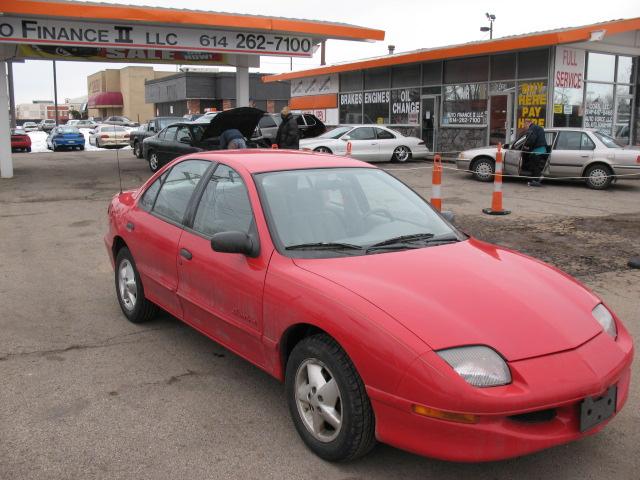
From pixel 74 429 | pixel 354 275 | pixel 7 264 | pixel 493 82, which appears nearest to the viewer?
pixel 354 275

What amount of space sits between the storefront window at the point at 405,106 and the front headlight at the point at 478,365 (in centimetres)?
2222

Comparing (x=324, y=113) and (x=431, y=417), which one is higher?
(x=324, y=113)

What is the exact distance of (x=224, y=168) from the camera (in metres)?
4.38

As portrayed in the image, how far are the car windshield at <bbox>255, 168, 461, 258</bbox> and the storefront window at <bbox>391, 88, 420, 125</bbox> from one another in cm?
2051

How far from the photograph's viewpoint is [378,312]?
293 centimetres

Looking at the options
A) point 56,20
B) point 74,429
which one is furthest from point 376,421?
point 56,20

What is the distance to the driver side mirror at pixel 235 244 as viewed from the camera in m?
3.59

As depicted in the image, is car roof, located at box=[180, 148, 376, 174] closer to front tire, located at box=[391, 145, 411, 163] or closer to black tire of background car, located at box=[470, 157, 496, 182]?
black tire of background car, located at box=[470, 157, 496, 182]

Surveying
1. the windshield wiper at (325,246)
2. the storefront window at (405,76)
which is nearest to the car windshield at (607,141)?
the storefront window at (405,76)

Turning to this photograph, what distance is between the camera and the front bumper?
264 cm

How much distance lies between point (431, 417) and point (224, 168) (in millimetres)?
2389

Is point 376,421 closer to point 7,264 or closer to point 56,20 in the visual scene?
point 7,264

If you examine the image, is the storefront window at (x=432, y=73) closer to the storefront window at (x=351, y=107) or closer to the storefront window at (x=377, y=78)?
the storefront window at (x=377, y=78)

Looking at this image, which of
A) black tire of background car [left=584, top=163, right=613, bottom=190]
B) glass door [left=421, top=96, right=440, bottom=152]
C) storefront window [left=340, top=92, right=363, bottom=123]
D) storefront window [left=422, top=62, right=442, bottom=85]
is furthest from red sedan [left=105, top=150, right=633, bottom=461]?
storefront window [left=340, top=92, right=363, bottom=123]
